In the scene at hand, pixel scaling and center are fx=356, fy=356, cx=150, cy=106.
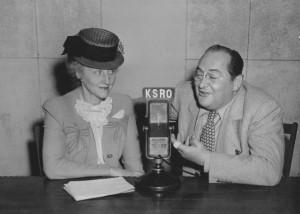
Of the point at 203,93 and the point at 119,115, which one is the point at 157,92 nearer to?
the point at 203,93

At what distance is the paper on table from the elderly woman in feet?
0.52

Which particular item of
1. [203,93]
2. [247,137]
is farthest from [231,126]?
[203,93]

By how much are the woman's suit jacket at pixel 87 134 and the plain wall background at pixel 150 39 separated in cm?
94

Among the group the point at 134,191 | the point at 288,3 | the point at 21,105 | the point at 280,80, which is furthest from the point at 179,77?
the point at 134,191

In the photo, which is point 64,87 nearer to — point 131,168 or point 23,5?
point 23,5

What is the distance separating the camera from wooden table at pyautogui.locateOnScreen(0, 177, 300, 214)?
156 centimetres

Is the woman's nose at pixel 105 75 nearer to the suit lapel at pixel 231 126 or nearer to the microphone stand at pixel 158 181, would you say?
the microphone stand at pixel 158 181

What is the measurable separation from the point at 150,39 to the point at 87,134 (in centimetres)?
129

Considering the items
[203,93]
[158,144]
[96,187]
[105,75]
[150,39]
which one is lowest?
[96,187]

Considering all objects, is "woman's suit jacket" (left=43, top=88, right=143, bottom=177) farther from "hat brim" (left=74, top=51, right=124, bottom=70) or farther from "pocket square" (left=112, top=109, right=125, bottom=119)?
"hat brim" (left=74, top=51, right=124, bottom=70)

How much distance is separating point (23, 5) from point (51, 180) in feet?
6.12

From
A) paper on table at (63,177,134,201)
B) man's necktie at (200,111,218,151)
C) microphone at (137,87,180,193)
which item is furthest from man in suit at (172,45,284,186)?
paper on table at (63,177,134,201)

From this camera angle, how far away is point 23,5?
312 centimetres

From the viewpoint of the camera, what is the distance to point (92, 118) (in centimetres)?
227
